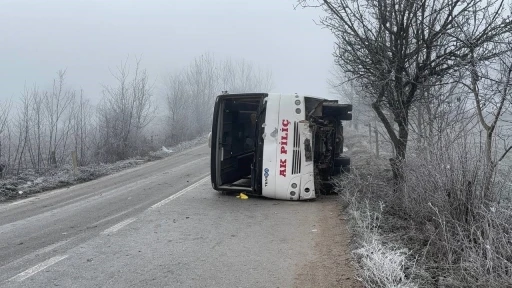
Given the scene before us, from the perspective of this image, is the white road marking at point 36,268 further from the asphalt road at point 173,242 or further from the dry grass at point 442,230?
the dry grass at point 442,230

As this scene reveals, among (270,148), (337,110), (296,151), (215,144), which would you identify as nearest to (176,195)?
(215,144)

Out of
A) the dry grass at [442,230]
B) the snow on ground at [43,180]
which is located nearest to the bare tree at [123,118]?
the snow on ground at [43,180]

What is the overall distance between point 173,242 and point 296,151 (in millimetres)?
3637

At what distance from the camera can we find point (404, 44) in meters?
7.93

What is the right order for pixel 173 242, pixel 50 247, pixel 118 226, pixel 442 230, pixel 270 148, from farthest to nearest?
1. pixel 270 148
2. pixel 118 226
3. pixel 173 242
4. pixel 50 247
5. pixel 442 230

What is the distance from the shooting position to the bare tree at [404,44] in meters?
7.26

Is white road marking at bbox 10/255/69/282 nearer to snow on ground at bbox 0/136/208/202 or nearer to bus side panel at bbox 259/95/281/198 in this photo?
bus side panel at bbox 259/95/281/198

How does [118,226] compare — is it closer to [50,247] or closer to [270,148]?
[50,247]

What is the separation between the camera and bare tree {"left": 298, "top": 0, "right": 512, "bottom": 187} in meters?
7.26

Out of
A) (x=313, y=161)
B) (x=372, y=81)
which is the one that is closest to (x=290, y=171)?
(x=313, y=161)

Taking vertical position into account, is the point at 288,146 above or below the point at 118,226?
above

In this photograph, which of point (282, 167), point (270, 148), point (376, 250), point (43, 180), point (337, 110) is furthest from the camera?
point (43, 180)

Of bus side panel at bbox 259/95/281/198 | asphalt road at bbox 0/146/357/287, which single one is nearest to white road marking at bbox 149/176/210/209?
asphalt road at bbox 0/146/357/287

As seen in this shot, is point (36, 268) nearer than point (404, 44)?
Yes
